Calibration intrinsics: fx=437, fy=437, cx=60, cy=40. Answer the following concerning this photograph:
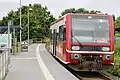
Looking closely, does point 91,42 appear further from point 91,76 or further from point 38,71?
point 38,71

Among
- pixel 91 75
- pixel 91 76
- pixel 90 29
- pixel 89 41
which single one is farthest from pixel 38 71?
pixel 91 75

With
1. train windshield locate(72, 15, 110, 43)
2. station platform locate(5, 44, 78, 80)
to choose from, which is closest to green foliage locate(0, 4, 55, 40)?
station platform locate(5, 44, 78, 80)

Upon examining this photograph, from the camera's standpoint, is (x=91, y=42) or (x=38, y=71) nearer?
(x=38, y=71)

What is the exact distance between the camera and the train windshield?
23.0 meters

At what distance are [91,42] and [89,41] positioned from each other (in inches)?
5.1

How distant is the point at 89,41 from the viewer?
2288 cm

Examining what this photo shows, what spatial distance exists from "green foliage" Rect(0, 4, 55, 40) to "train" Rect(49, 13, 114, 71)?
7149cm

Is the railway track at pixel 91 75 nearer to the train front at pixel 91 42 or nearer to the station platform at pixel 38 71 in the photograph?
the train front at pixel 91 42

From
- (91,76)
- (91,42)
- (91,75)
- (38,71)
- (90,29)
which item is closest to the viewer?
(38,71)

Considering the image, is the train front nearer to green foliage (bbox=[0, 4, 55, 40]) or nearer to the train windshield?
the train windshield

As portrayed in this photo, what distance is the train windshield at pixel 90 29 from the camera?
23.0 m

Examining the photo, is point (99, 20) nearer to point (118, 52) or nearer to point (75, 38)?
point (75, 38)

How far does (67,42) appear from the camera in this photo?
75.5ft

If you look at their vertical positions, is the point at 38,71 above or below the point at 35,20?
below
